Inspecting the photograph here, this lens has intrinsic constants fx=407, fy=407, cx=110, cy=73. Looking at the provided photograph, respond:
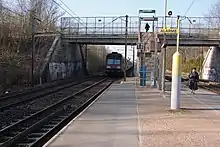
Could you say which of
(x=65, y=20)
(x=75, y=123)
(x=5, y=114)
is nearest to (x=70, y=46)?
(x=65, y=20)

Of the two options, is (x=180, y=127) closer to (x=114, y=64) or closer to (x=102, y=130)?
(x=102, y=130)

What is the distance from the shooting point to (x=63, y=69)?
52.1m

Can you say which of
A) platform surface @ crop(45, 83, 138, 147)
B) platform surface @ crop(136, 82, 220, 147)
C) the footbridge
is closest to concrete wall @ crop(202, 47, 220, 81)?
the footbridge

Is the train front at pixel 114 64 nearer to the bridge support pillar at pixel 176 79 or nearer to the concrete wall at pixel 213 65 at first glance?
the concrete wall at pixel 213 65

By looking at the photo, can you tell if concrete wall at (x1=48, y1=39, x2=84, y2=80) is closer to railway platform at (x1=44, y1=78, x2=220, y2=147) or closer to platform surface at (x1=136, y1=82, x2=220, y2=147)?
railway platform at (x1=44, y1=78, x2=220, y2=147)

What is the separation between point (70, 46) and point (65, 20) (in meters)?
4.07

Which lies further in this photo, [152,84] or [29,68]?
[29,68]

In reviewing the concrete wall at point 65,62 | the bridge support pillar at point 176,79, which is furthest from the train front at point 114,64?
the bridge support pillar at point 176,79

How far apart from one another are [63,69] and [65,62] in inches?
69.7

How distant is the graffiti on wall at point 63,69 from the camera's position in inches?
1809

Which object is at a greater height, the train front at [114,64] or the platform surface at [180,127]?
the train front at [114,64]

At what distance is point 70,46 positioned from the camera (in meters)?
57.9

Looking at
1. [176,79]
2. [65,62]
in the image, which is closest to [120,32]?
[65,62]

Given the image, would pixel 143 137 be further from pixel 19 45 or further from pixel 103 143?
pixel 19 45
